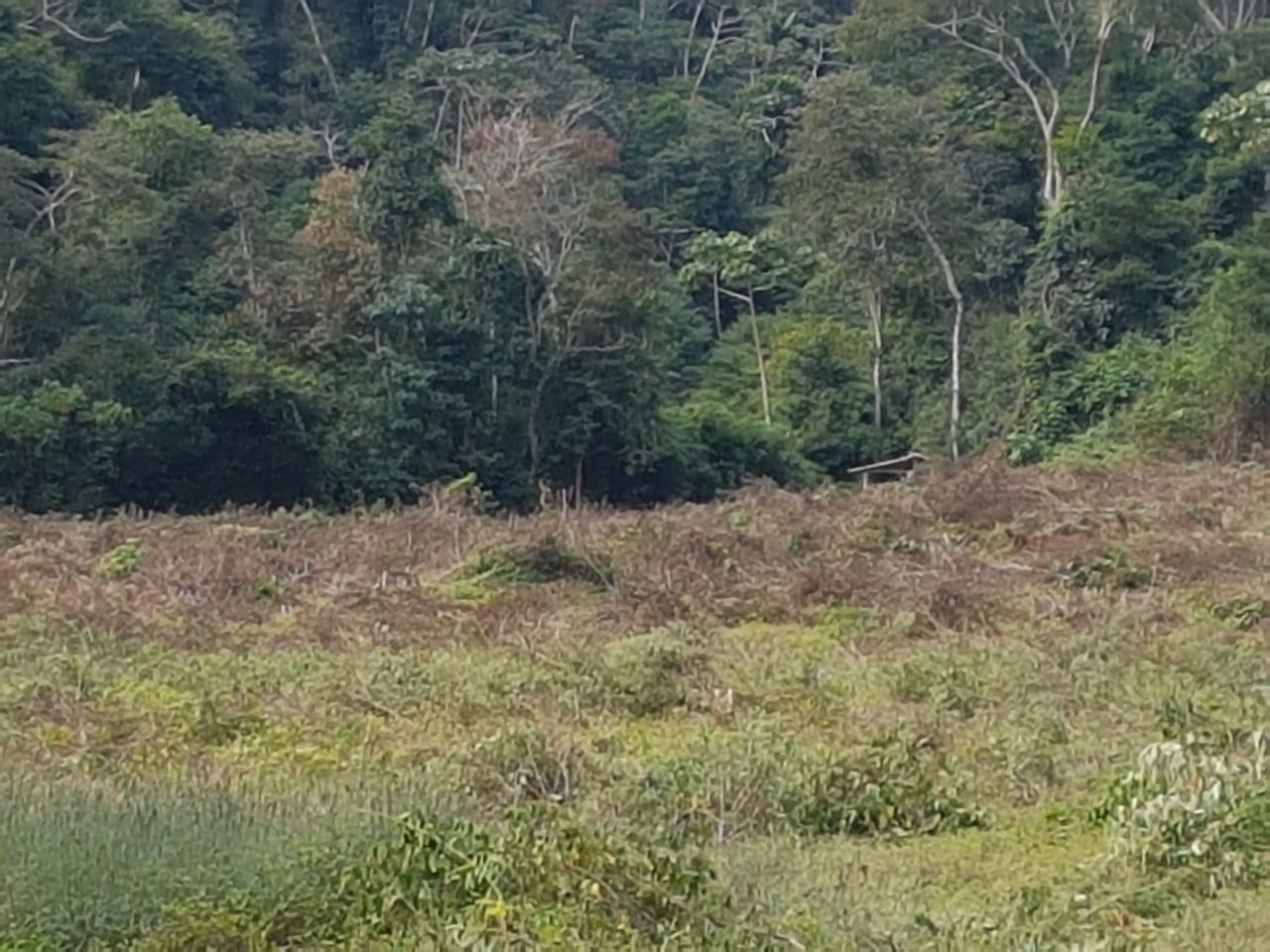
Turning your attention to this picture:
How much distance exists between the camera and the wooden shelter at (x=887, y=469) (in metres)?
28.3

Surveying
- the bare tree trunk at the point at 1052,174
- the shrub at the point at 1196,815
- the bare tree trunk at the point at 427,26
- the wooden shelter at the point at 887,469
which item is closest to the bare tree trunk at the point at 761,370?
the wooden shelter at the point at 887,469

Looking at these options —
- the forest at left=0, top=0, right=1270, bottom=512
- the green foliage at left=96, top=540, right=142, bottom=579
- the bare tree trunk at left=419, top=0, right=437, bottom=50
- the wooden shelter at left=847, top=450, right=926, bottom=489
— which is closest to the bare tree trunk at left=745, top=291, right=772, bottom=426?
the forest at left=0, top=0, right=1270, bottom=512

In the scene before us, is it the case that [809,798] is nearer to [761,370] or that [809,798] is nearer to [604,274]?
[604,274]

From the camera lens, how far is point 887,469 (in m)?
29.0

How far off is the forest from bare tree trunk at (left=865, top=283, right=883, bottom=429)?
0.10 m

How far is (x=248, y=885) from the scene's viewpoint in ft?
16.5

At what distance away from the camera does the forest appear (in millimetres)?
23359

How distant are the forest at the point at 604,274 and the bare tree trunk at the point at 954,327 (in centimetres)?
12

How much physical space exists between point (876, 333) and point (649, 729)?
20.4m

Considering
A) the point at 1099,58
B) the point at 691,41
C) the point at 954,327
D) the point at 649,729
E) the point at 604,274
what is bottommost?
the point at 954,327

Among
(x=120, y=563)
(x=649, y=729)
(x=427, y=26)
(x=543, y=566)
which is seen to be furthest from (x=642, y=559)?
(x=427, y=26)

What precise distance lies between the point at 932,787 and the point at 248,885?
3.28m

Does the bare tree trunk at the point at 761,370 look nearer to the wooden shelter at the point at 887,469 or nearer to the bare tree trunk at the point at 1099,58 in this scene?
the wooden shelter at the point at 887,469

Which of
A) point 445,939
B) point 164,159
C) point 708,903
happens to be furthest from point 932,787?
point 164,159
